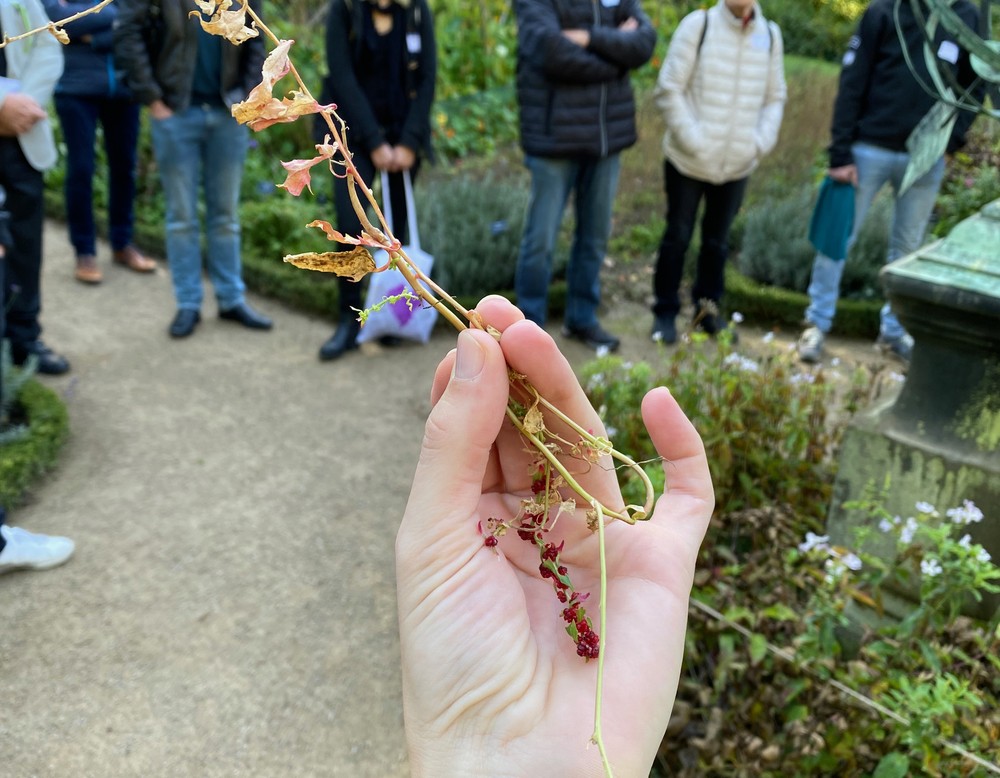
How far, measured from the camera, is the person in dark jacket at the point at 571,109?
4.48 meters

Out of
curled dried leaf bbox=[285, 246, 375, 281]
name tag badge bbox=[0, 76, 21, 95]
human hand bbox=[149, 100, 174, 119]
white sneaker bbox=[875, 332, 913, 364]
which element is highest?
curled dried leaf bbox=[285, 246, 375, 281]

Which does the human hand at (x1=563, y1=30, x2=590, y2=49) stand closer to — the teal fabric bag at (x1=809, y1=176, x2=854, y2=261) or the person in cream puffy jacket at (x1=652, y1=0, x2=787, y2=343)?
the person in cream puffy jacket at (x1=652, y1=0, x2=787, y2=343)

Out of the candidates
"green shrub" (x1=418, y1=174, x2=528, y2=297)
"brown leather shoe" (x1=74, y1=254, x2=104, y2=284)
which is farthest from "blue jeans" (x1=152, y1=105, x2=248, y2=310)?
"green shrub" (x1=418, y1=174, x2=528, y2=297)

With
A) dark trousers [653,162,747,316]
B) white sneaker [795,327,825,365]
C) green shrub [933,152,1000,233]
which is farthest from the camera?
green shrub [933,152,1000,233]

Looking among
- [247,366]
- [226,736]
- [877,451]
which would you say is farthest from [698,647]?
Result: [247,366]

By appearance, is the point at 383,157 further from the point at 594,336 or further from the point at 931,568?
the point at 931,568

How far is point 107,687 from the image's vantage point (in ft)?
9.08

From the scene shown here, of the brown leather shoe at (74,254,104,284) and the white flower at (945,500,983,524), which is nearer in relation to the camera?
the white flower at (945,500,983,524)

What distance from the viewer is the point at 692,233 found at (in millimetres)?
5293

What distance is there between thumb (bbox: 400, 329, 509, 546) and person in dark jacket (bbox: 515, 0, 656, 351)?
3049 mm

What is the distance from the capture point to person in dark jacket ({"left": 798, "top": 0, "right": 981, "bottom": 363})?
181 inches

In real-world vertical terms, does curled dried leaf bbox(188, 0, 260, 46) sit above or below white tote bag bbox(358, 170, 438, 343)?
above

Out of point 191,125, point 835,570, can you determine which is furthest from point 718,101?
point 835,570

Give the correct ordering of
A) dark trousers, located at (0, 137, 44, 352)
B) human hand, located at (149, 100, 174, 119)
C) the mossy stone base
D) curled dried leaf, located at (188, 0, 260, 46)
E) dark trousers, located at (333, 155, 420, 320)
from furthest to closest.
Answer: dark trousers, located at (333, 155, 420, 320), human hand, located at (149, 100, 174, 119), dark trousers, located at (0, 137, 44, 352), the mossy stone base, curled dried leaf, located at (188, 0, 260, 46)
